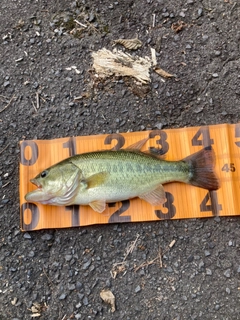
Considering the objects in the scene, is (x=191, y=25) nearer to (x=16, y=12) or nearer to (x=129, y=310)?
(x=16, y=12)

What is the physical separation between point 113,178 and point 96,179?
0.56ft

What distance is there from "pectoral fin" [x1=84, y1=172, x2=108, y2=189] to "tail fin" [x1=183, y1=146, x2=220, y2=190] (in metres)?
0.86

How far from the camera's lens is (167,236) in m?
3.82

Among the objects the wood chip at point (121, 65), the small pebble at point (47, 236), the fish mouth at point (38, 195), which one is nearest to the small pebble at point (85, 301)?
the small pebble at point (47, 236)

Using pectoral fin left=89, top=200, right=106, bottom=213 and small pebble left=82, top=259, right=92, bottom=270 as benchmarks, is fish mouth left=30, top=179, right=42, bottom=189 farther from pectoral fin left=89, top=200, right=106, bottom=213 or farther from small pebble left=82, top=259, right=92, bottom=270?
small pebble left=82, top=259, right=92, bottom=270

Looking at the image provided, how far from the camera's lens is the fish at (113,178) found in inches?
146

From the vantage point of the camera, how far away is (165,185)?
12.7 feet

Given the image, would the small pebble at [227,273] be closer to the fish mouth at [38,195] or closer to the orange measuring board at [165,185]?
the orange measuring board at [165,185]

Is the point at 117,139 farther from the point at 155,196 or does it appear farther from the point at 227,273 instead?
the point at 227,273

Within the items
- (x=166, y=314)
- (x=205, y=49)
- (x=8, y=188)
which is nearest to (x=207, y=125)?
(x=205, y=49)

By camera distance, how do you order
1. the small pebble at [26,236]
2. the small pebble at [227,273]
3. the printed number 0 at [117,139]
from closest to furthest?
the small pebble at [227,273]
the small pebble at [26,236]
the printed number 0 at [117,139]

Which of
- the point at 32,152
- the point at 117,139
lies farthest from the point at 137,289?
the point at 32,152

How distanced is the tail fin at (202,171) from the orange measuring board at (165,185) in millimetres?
87

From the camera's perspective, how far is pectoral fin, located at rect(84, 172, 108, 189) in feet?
12.2
